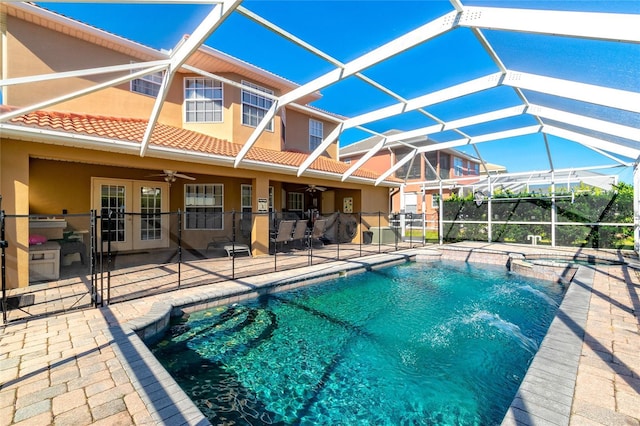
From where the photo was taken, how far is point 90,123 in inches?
309

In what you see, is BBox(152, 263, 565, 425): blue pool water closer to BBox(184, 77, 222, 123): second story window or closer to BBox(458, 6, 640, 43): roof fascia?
BBox(458, 6, 640, 43): roof fascia

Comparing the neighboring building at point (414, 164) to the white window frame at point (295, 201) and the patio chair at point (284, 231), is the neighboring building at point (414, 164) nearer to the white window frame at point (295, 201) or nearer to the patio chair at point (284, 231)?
the white window frame at point (295, 201)

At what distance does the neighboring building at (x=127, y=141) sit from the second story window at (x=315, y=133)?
1.94m

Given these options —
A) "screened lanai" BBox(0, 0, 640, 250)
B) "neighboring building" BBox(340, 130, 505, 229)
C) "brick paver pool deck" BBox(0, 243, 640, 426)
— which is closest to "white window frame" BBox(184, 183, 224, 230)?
"screened lanai" BBox(0, 0, 640, 250)

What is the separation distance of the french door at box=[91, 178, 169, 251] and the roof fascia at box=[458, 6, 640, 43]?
10011mm

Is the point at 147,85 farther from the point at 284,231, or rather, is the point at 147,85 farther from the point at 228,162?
the point at 284,231

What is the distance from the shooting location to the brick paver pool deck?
2.44 meters

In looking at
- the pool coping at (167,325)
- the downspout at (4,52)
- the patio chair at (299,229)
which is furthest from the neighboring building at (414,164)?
the downspout at (4,52)

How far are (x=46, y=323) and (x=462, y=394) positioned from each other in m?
5.83

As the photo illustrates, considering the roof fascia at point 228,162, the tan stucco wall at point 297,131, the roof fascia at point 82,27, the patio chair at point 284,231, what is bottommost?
the patio chair at point 284,231

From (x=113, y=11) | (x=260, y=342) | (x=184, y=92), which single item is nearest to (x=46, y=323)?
(x=260, y=342)

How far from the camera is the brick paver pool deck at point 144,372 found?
244 cm

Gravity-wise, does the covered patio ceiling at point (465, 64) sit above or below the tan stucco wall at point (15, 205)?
above

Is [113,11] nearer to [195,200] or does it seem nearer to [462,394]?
[195,200]
